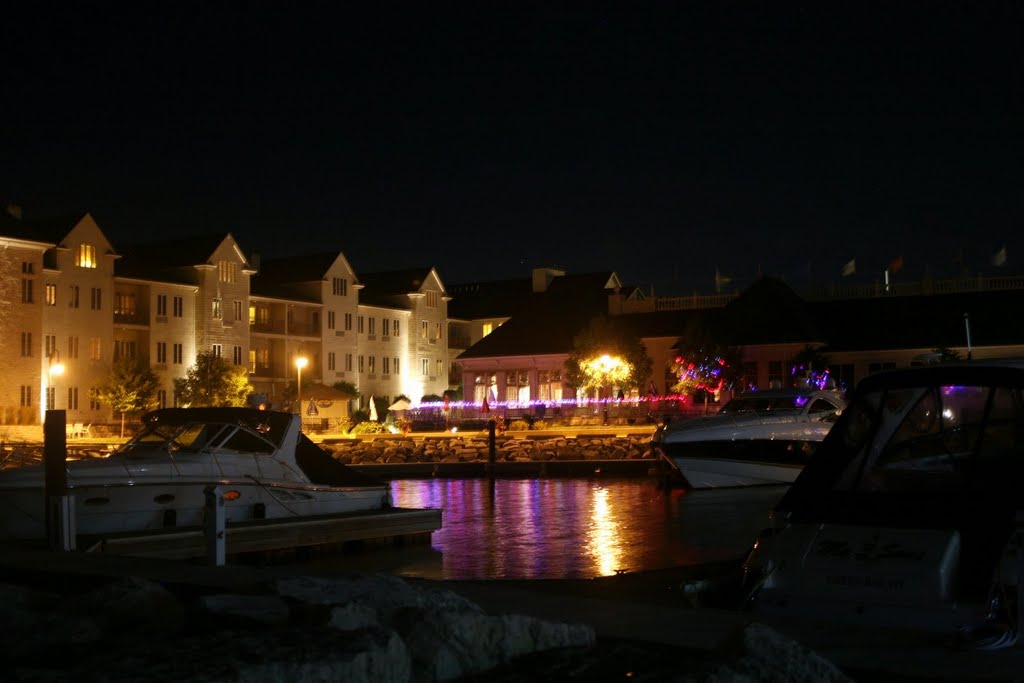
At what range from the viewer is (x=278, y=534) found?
1880 cm

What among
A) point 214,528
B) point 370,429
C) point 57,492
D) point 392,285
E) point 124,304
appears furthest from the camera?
point 392,285

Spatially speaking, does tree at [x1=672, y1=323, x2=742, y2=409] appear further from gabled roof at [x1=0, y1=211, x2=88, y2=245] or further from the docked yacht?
the docked yacht

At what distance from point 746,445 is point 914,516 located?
20683 millimetres

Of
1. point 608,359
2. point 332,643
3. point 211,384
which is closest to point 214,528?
point 332,643

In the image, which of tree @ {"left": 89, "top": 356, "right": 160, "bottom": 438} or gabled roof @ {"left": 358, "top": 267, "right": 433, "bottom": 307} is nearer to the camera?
tree @ {"left": 89, "top": 356, "right": 160, "bottom": 438}

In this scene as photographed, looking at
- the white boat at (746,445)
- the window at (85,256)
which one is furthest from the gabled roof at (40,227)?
the white boat at (746,445)

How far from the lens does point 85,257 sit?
7556cm

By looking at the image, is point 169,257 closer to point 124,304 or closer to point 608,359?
point 124,304

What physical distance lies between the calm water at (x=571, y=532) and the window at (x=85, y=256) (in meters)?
48.0

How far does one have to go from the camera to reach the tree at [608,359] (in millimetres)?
69125

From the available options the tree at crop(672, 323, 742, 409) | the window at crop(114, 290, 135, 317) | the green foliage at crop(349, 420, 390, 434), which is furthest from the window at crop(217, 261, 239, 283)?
the tree at crop(672, 323, 742, 409)

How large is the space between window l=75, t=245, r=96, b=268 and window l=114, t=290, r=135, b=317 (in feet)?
12.0

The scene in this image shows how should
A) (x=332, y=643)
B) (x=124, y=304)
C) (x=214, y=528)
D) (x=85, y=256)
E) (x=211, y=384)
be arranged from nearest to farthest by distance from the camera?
(x=332, y=643) → (x=214, y=528) → (x=85, y=256) → (x=211, y=384) → (x=124, y=304)

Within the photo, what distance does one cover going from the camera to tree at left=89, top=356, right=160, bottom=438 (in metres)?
73.4
